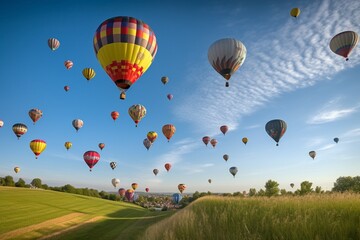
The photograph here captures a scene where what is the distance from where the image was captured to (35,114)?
200 ft

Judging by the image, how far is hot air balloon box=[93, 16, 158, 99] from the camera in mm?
22188

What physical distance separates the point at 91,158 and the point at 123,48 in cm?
3802

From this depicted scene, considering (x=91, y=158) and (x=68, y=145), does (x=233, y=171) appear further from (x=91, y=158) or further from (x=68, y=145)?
(x=68, y=145)

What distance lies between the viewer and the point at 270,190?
228ft

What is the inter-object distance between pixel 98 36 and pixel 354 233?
908 inches

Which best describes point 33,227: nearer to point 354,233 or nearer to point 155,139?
point 155,139

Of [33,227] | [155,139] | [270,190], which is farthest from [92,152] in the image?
[270,190]

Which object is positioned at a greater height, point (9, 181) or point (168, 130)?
point (168, 130)

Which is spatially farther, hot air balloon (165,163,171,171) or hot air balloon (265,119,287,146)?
hot air balloon (165,163,171,171)

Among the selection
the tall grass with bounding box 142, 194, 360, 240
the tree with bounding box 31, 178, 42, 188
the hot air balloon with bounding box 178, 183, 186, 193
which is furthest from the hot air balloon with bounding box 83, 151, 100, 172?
the tree with bounding box 31, 178, 42, 188

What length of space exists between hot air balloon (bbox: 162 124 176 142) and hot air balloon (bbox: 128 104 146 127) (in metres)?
8.89

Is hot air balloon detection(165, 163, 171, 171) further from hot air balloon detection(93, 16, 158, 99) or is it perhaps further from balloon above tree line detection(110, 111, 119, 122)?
hot air balloon detection(93, 16, 158, 99)

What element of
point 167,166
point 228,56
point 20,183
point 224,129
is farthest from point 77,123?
point 20,183

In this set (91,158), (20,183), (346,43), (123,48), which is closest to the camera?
(123,48)
